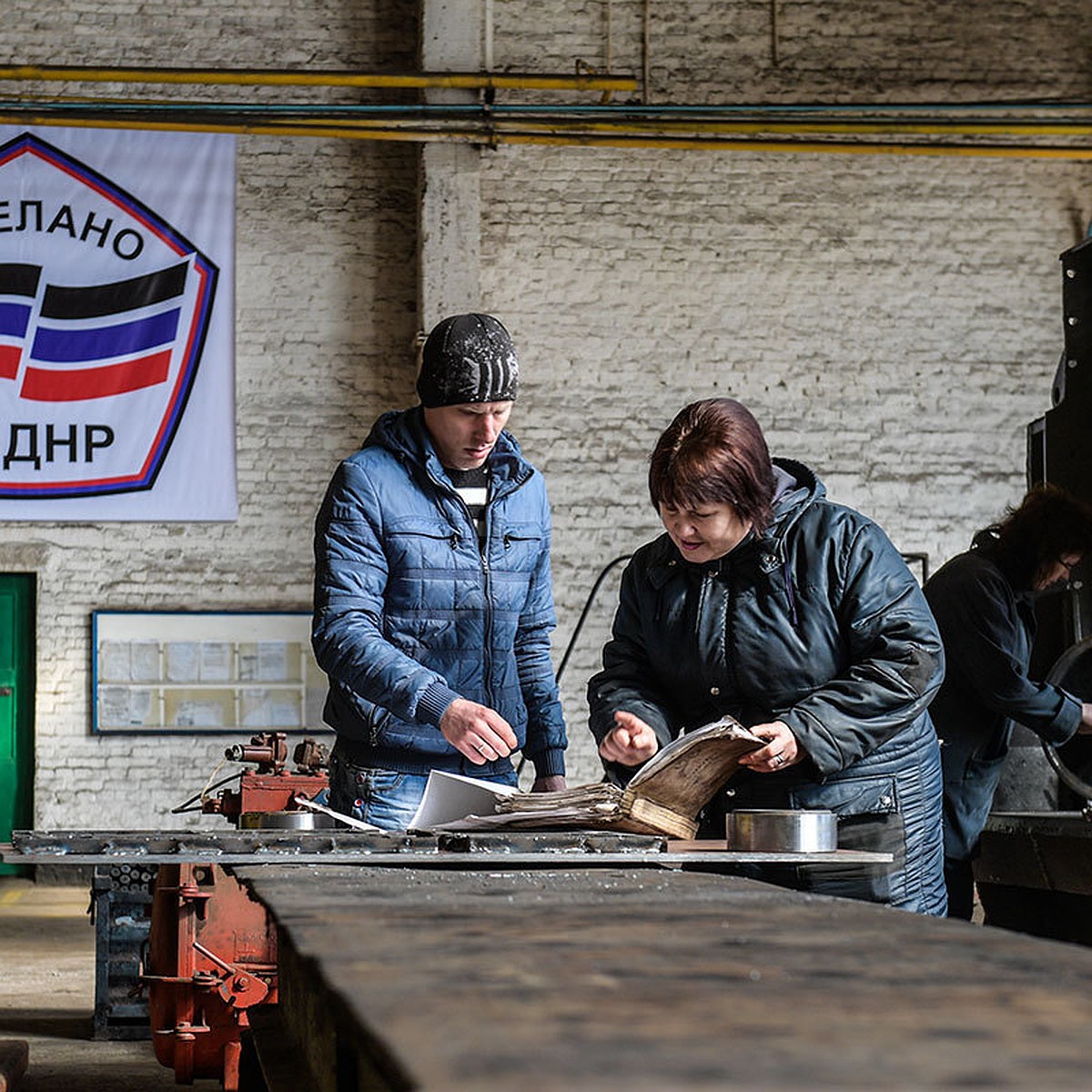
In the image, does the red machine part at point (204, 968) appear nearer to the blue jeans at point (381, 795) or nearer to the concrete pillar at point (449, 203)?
the blue jeans at point (381, 795)

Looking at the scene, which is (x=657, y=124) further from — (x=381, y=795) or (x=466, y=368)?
(x=381, y=795)

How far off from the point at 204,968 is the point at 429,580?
97cm

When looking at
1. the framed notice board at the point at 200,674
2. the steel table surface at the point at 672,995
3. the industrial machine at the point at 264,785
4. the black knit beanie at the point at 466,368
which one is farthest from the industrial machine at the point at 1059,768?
the framed notice board at the point at 200,674

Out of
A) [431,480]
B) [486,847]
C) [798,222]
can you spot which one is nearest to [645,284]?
[798,222]

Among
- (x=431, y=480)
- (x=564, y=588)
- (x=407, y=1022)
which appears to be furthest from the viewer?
(x=564, y=588)

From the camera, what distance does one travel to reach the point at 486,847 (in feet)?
7.19

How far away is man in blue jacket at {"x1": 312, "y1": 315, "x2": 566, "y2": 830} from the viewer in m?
2.86

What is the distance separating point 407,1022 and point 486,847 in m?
1.42

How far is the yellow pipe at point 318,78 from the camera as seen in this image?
30.5 ft

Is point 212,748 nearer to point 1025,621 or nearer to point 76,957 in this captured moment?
point 76,957

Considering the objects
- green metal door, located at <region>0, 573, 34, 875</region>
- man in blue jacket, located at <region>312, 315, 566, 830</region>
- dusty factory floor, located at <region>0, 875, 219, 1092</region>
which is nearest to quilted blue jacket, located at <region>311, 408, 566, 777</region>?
man in blue jacket, located at <region>312, 315, 566, 830</region>

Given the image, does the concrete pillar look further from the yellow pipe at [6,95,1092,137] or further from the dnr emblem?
the dnr emblem

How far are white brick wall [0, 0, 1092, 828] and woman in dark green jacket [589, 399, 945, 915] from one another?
22.2ft

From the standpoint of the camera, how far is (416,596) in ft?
9.71
